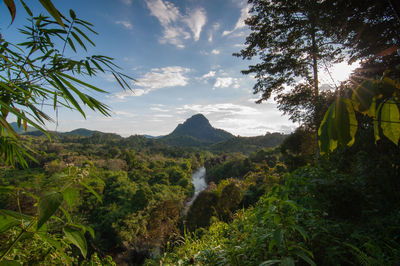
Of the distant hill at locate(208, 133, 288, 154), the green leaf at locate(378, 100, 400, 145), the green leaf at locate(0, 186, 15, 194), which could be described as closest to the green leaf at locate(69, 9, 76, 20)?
the green leaf at locate(0, 186, 15, 194)

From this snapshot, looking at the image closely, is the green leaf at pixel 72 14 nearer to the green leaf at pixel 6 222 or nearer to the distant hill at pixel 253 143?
the green leaf at pixel 6 222

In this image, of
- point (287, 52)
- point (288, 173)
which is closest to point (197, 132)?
point (287, 52)

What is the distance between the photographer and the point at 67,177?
0.56m

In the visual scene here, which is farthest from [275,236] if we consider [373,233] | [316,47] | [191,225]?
[191,225]

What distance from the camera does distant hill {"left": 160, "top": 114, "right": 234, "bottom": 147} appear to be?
100363mm

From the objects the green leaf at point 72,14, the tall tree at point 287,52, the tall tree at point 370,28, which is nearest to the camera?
the green leaf at point 72,14

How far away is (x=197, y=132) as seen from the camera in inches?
4604

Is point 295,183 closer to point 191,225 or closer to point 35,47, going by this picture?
point 35,47

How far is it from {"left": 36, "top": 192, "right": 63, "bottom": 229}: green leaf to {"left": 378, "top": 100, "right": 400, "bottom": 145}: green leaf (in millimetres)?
893

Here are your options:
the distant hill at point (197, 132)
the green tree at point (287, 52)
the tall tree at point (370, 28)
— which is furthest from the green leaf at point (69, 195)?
the distant hill at point (197, 132)

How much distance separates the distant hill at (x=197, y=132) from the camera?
329 feet

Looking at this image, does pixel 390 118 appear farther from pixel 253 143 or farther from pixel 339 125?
pixel 253 143

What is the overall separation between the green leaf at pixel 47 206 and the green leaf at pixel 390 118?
0.89 meters

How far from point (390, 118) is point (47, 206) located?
37.1 inches
